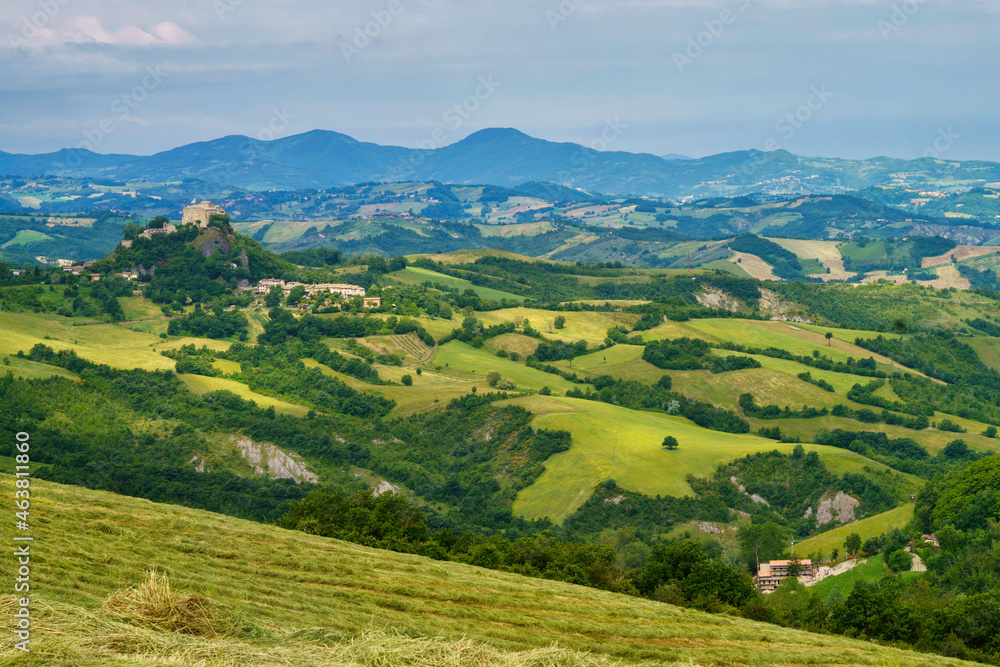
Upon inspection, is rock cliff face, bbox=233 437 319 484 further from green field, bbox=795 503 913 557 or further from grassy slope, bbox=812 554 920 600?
grassy slope, bbox=812 554 920 600

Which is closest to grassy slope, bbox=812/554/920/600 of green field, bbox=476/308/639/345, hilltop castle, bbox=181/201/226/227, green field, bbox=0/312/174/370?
green field, bbox=0/312/174/370

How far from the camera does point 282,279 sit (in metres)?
196

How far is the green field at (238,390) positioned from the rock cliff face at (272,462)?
12.4 m

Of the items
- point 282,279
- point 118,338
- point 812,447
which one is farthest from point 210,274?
point 812,447

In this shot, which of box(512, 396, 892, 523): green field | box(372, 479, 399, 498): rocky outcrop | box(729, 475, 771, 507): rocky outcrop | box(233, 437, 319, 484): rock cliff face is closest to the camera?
box(729, 475, 771, 507): rocky outcrop

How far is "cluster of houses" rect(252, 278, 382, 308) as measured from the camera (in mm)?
185000

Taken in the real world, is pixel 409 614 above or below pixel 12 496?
below

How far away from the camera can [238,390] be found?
129250 millimetres

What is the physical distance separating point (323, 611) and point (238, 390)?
10495 cm

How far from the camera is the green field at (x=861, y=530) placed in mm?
81188

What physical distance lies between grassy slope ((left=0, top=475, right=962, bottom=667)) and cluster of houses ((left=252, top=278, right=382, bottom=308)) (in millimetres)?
142164

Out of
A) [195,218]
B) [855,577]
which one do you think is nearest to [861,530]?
[855,577]

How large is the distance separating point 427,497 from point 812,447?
52294 mm

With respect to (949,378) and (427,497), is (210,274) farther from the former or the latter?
(949,378)
